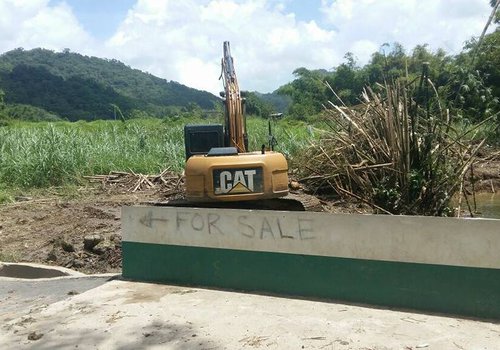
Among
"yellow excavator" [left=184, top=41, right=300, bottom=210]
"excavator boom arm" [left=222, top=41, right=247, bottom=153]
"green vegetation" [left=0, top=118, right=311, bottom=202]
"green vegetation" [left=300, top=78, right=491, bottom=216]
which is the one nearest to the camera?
"yellow excavator" [left=184, top=41, right=300, bottom=210]

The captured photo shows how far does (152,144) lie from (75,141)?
3.05 metres

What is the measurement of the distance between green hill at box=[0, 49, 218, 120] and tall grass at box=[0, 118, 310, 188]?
32.4m

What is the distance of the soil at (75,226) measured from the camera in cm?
859

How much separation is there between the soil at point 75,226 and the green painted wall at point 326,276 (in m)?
1.70

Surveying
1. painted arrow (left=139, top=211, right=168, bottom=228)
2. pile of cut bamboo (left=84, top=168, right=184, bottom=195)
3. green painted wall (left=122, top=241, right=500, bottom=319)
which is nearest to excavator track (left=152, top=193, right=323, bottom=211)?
painted arrow (left=139, top=211, right=168, bottom=228)

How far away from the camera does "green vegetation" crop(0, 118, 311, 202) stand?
1496 cm

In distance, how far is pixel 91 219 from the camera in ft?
34.5

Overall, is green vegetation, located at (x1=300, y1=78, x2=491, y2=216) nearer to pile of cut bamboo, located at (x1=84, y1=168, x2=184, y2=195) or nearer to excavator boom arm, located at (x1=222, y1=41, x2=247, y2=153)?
excavator boom arm, located at (x1=222, y1=41, x2=247, y2=153)

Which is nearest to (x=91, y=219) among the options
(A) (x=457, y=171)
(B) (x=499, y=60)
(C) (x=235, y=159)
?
(C) (x=235, y=159)

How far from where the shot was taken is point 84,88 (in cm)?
7019

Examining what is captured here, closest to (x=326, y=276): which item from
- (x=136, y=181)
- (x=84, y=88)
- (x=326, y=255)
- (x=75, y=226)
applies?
(x=326, y=255)

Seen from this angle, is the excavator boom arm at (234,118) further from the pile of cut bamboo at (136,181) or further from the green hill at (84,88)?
the green hill at (84,88)

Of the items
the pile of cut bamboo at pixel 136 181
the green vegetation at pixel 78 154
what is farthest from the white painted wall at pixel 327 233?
the green vegetation at pixel 78 154

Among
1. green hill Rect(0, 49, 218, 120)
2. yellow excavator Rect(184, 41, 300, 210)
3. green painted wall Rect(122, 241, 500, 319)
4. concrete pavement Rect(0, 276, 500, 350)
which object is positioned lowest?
concrete pavement Rect(0, 276, 500, 350)
